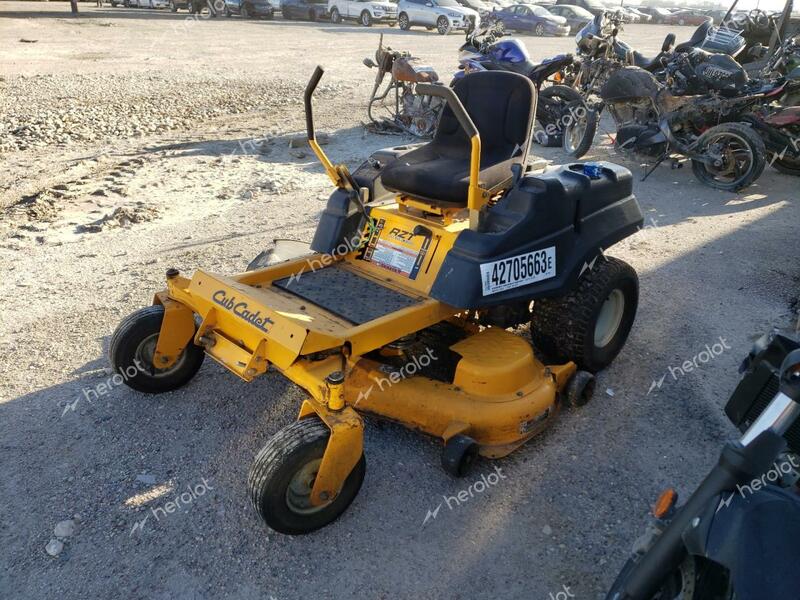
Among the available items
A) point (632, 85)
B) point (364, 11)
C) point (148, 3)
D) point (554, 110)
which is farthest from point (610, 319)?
point (148, 3)

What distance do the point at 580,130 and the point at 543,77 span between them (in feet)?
2.92

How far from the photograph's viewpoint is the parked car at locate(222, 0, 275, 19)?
78.4ft

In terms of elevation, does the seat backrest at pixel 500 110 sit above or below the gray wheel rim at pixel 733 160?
above

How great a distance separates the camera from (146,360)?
3379 mm

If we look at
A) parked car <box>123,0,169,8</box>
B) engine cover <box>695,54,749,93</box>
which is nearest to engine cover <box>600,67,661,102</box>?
engine cover <box>695,54,749,93</box>

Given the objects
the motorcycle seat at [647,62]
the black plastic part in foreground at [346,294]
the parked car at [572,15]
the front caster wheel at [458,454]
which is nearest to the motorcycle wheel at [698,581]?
the front caster wheel at [458,454]

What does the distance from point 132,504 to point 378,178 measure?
2.30 metres

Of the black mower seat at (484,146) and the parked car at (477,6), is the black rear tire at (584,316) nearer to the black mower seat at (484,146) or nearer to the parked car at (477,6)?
the black mower seat at (484,146)

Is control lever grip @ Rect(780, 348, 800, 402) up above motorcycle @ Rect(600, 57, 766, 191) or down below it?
above

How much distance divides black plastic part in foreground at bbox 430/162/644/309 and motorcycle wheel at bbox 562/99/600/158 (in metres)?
4.90

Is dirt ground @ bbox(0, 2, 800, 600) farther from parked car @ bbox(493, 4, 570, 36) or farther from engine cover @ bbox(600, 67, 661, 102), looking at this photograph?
parked car @ bbox(493, 4, 570, 36)

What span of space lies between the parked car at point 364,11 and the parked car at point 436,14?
0.78m

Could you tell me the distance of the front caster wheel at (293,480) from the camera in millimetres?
2441

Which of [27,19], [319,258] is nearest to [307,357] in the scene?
[319,258]
